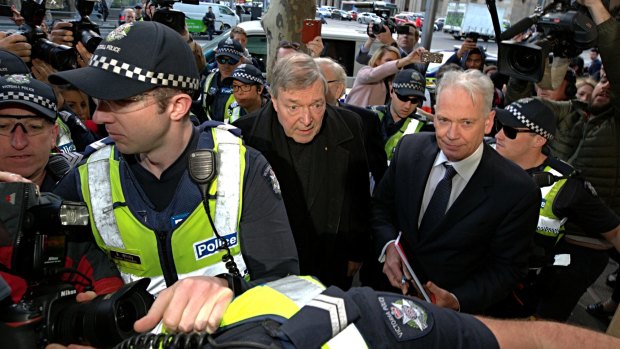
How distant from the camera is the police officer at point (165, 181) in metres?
1.44

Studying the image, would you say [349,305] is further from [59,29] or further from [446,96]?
[59,29]

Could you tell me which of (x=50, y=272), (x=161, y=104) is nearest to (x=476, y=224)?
(x=161, y=104)

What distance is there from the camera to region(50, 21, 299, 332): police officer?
56.6 inches

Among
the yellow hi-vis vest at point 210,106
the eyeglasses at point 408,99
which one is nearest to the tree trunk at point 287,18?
the yellow hi-vis vest at point 210,106

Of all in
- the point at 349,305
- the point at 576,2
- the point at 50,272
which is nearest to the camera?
the point at 349,305

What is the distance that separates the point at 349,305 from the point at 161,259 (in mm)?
891

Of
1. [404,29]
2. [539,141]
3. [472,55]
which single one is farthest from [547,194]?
[404,29]

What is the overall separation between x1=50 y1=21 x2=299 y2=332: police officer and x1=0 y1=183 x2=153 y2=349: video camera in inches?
10.6

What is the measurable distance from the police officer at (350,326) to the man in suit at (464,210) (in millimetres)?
1073

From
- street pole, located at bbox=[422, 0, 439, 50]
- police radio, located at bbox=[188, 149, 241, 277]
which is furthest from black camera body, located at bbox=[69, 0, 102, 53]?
street pole, located at bbox=[422, 0, 439, 50]

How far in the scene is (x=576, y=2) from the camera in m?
2.99

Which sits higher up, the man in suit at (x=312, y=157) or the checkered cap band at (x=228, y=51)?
the checkered cap band at (x=228, y=51)

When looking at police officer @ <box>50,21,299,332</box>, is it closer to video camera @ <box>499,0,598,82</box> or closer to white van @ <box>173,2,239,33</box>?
video camera @ <box>499,0,598,82</box>

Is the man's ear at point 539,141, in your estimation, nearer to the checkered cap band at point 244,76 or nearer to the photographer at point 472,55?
the checkered cap band at point 244,76
